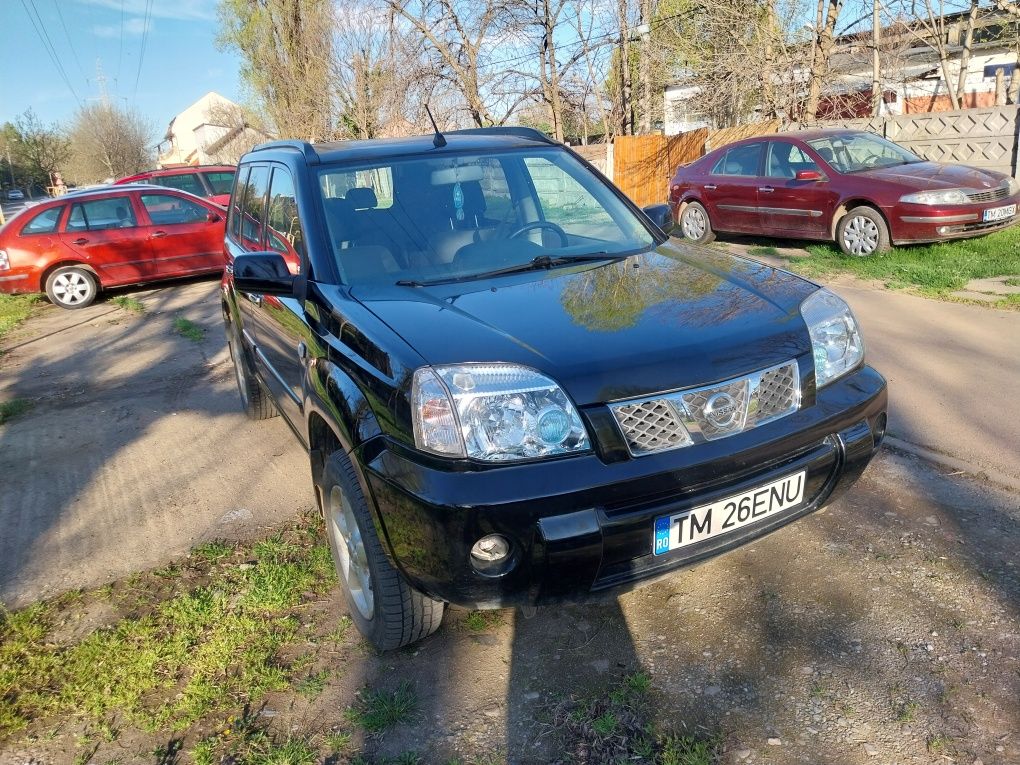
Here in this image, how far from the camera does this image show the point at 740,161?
10648 mm

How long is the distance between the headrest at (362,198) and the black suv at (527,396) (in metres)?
0.01

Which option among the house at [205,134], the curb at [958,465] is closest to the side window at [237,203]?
the curb at [958,465]

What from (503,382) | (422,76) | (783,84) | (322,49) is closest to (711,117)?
(783,84)

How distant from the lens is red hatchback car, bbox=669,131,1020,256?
8.52m

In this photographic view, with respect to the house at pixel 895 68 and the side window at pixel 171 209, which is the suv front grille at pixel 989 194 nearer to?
the house at pixel 895 68

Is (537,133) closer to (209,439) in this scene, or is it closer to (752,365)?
(752,365)

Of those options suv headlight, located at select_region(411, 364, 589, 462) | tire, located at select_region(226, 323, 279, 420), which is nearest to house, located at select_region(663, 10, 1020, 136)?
tire, located at select_region(226, 323, 279, 420)

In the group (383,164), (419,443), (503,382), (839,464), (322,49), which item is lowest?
(839,464)

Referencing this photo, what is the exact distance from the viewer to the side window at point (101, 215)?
36.1ft

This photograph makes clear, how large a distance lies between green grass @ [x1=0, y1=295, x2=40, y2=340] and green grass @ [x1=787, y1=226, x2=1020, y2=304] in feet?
32.2

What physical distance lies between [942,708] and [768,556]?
0.96m

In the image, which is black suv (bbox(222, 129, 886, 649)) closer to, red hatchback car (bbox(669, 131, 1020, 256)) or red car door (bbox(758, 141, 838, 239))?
red hatchback car (bbox(669, 131, 1020, 256))

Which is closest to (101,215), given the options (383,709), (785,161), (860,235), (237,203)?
(237,203)

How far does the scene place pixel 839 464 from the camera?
2.60m
